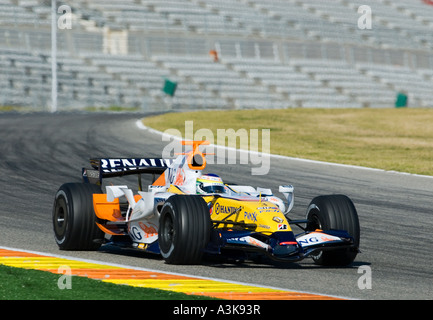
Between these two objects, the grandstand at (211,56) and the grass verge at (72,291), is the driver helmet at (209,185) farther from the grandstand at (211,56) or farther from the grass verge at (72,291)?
the grandstand at (211,56)

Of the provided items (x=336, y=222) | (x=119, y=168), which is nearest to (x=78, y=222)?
(x=119, y=168)

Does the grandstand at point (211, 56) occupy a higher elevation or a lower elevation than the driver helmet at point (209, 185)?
higher

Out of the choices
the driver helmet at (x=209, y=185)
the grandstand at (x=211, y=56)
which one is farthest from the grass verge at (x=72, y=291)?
the grandstand at (x=211, y=56)

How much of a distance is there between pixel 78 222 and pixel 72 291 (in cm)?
233

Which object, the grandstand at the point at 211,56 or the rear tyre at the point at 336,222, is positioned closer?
the rear tyre at the point at 336,222

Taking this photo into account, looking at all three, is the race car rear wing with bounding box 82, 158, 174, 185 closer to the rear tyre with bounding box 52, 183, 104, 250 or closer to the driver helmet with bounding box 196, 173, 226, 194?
the rear tyre with bounding box 52, 183, 104, 250

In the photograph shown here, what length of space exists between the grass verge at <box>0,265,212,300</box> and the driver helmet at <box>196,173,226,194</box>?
1870 millimetres

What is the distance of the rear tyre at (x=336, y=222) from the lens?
8.23 metres

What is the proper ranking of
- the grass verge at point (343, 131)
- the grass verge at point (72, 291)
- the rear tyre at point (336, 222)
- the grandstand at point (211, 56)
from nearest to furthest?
the grass verge at point (72, 291), the rear tyre at point (336, 222), the grass verge at point (343, 131), the grandstand at point (211, 56)

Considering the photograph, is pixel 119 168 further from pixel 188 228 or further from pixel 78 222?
pixel 188 228

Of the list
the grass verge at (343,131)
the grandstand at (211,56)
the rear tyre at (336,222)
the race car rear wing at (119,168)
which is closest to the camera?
the rear tyre at (336,222)

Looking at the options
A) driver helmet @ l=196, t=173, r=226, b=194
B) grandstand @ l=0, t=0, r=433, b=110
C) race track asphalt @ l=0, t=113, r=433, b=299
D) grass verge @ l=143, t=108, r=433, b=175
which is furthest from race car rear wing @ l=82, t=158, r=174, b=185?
grandstand @ l=0, t=0, r=433, b=110

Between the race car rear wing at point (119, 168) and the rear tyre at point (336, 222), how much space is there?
7.10ft
